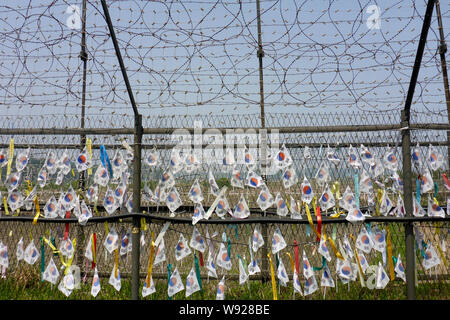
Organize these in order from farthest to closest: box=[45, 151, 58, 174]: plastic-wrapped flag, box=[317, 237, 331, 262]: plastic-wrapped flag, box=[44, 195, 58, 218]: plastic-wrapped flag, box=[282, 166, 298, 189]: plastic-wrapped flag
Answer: box=[45, 151, 58, 174]: plastic-wrapped flag → box=[44, 195, 58, 218]: plastic-wrapped flag → box=[282, 166, 298, 189]: plastic-wrapped flag → box=[317, 237, 331, 262]: plastic-wrapped flag

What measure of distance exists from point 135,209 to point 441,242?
3.13m

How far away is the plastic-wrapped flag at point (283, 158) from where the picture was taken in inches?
118

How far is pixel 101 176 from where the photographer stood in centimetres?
307

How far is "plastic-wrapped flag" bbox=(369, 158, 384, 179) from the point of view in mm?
3041

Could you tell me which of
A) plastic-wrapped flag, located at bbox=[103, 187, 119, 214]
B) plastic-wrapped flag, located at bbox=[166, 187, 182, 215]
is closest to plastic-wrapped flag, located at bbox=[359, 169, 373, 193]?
plastic-wrapped flag, located at bbox=[166, 187, 182, 215]

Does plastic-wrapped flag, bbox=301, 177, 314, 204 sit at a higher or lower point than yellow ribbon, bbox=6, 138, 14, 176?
lower

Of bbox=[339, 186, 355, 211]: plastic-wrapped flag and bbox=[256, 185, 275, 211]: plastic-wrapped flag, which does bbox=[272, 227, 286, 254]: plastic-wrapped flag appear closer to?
bbox=[256, 185, 275, 211]: plastic-wrapped flag

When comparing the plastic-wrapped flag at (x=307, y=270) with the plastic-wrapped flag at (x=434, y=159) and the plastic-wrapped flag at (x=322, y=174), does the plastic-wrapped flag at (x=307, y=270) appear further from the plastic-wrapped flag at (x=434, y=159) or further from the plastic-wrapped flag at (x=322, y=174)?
the plastic-wrapped flag at (x=434, y=159)

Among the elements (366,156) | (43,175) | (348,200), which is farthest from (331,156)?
(43,175)

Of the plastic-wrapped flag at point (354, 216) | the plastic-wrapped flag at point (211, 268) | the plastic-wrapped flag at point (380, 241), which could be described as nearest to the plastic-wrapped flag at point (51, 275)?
the plastic-wrapped flag at point (211, 268)

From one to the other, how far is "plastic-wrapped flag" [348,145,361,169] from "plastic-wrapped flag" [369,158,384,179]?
0.15 metres

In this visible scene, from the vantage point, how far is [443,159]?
3027mm

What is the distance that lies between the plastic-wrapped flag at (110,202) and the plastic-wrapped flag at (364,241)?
7.58ft

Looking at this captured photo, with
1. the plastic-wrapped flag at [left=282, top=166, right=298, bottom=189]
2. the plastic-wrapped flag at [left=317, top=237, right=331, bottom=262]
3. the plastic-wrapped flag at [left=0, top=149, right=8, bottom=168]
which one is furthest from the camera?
the plastic-wrapped flag at [left=0, top=149, right=8, bottom=168]
